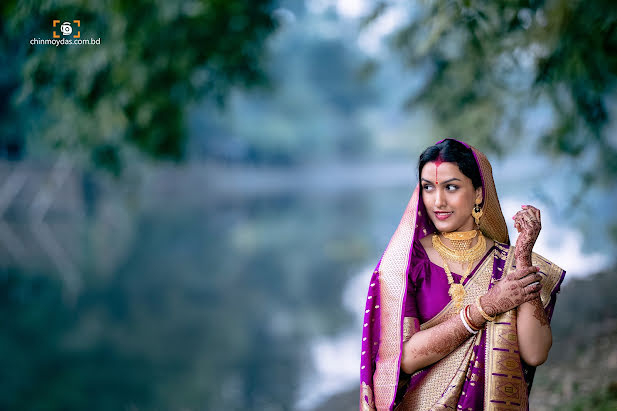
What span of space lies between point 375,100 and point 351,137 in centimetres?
391

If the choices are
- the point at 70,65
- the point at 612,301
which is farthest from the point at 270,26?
the point at 612,301

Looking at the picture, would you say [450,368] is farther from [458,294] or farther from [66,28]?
[66,28]

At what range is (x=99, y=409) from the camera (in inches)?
230

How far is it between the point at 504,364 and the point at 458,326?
0.63 ft

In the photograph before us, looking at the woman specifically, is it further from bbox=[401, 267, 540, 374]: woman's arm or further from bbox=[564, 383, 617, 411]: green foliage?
bbox=[564, 383, 617, 411]: green foliage

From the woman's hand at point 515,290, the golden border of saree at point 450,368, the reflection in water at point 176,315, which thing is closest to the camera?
the woman's hand at point 515,290

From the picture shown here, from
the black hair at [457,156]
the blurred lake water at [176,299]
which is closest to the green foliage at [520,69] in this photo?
the blurred lake water at [176,299]

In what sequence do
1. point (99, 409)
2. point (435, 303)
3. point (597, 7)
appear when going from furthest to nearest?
point (99, 409) → point (597, 7) → point (435, 303)

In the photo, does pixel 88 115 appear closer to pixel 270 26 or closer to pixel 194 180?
pixel 270 26

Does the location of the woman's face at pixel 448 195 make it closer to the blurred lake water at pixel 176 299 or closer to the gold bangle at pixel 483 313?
the gold bangle at pixel 483 313

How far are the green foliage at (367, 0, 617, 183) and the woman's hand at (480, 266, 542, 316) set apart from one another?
205 cm

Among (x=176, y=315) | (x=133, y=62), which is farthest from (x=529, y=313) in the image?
(x=176, y=315)

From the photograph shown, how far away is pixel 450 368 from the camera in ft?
6.06

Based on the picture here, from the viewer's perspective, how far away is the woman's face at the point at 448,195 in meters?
1.87
